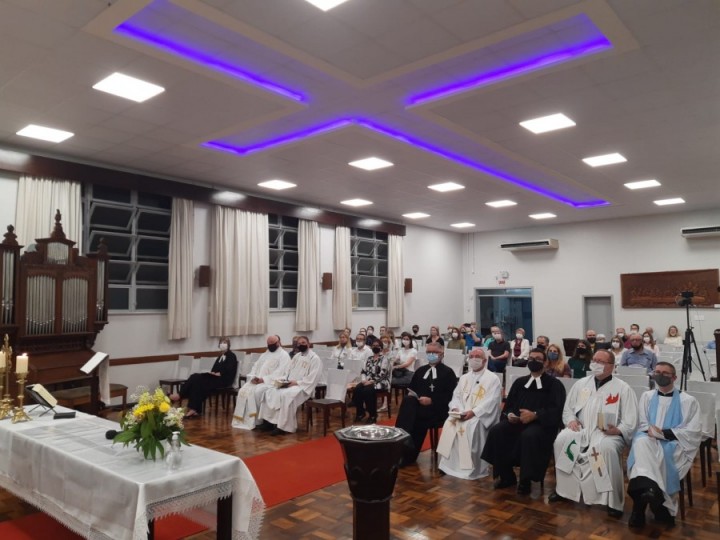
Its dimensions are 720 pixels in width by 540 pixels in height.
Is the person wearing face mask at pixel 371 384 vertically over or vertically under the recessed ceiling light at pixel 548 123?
under

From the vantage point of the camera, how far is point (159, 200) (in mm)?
9602

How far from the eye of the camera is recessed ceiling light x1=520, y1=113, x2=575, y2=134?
6.51 m

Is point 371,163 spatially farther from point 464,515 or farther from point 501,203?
point 464,515

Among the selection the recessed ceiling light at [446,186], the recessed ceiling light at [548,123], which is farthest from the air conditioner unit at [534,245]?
the recessed ceiling light at [548,123]

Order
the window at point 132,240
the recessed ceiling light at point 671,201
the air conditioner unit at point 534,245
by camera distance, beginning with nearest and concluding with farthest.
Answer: the window at point 132,240, the recessed ceiling light at point 671,201, the air conditioner unit at point 534,245

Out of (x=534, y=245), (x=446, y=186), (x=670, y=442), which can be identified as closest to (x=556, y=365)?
(x=670, y=442)

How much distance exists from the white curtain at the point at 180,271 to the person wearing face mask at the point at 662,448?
24.0ft

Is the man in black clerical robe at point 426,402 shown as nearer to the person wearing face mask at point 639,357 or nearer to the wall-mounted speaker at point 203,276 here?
the person wearing face mask at point 639,357

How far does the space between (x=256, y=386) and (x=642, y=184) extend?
792 cm

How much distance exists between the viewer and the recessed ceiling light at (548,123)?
21.4 feet

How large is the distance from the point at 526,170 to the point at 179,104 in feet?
19.1

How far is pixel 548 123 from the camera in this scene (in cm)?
672

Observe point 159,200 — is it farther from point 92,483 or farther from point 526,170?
point 92,483

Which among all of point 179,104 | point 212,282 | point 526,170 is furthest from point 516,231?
point 179,104
